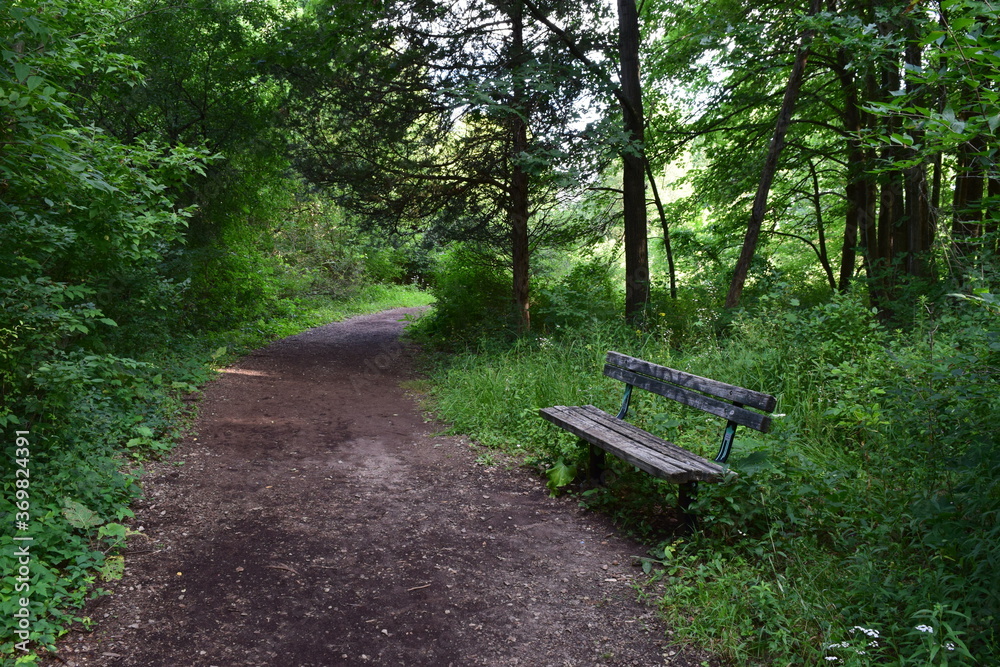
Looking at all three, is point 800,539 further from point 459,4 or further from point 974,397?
point 459,4

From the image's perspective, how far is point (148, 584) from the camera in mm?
3412

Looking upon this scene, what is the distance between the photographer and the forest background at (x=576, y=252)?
294 centimetres

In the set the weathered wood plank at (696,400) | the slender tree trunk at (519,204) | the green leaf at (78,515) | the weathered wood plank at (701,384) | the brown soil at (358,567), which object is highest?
the slender tree trunk at (519,204)

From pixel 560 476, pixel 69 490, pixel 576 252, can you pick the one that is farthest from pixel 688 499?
pixel 576 252

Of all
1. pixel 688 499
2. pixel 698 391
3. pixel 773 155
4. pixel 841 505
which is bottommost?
pixel 688 499

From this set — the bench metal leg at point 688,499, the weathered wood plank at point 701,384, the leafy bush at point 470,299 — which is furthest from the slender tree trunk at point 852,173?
the bench metal leg at point 688,499

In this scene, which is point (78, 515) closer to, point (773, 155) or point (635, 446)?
point (635, 446)

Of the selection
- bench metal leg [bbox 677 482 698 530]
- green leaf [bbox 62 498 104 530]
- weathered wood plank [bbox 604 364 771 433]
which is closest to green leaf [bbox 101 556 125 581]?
green leaf [bbox 62 498 104 530]

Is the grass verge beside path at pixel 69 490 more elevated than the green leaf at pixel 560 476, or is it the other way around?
the grass verge beside path at pixel 69 490

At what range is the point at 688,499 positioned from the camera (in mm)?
3885

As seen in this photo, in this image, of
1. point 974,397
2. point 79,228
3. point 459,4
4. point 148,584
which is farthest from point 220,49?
point 974,397

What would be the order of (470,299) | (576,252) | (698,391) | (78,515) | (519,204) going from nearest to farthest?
(78,515), (698,391), (519,204), (470,299), (576,252)

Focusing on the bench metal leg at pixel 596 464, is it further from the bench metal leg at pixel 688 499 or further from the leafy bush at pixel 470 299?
the leafy bush at pixel 470 299

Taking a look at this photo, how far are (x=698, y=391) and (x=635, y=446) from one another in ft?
2.86
